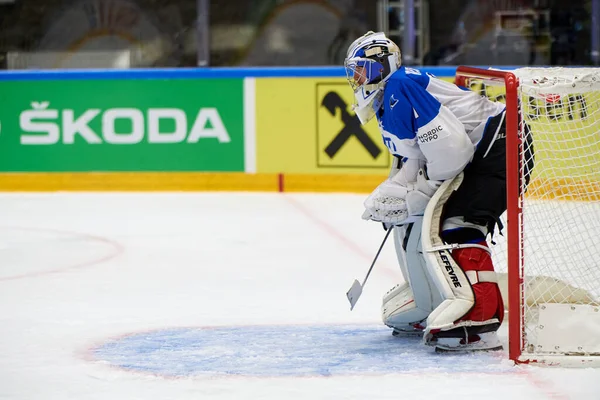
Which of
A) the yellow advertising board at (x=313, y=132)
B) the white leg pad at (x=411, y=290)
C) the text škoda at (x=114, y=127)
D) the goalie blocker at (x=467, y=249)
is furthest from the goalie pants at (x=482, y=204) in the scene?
the text škoda at (x=114, y=127)

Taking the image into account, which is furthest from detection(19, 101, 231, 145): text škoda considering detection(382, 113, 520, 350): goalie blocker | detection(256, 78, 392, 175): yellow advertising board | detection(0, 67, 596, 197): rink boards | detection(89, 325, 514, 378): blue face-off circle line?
detection(382, 113, 520, 350): goalie blocker

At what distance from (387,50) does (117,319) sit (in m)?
1.24

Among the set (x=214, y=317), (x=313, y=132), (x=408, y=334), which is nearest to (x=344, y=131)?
(x=313, y=132)

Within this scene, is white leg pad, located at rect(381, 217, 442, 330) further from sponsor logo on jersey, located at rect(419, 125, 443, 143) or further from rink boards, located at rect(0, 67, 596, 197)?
rink boards, located at rect(0, 67, 596, 197)

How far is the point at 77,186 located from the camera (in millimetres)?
A: 7375

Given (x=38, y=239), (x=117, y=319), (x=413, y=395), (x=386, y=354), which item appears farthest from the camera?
(x=38, y=239)

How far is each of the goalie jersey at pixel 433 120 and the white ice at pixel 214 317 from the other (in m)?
0.52

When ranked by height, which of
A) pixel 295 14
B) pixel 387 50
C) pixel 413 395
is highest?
pixel 295 14

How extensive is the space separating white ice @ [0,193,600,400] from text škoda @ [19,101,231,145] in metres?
1.09

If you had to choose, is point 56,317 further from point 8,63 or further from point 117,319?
point 8,63

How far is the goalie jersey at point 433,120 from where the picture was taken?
9.12 ft

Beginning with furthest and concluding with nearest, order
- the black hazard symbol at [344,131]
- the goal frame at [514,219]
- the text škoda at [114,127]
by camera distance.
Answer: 1. the text škoda at [114,127]
2. the black hazard symbol at [344,131]
3. the goal frame at [514,219]

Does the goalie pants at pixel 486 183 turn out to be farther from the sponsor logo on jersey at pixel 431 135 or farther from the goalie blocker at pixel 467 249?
the sponsor logo on jersey at pixel 431 135

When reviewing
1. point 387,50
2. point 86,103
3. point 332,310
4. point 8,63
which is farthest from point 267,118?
point 387,50
